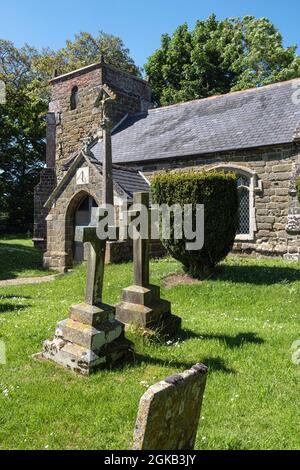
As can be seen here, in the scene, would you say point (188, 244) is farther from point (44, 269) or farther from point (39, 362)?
point (44, 269)

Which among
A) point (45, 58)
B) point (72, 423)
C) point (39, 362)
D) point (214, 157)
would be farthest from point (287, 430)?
point (45, 58)

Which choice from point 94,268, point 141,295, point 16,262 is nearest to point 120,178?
point 16,262

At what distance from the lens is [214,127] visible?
1612 cm

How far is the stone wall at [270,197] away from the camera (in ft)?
43.5

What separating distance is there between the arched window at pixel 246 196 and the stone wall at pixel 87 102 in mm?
9602

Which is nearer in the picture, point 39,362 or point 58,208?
point 39,362

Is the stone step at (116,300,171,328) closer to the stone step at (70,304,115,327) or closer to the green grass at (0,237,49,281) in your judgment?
the stone step at (70,304,115,327)

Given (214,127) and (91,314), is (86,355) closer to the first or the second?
(91,314)

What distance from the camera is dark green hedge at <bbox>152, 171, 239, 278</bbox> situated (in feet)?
32.1

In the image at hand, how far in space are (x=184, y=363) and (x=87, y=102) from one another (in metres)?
19.7

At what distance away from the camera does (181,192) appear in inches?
390

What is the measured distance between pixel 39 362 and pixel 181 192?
6.11 metres
